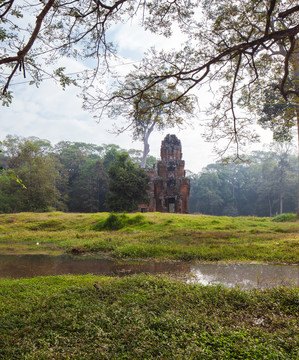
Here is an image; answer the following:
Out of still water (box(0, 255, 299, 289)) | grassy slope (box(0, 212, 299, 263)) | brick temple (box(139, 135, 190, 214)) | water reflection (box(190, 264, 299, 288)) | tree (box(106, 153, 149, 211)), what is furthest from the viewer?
brick temple (box(139, 135, 190, 214))

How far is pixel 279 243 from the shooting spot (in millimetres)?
9805

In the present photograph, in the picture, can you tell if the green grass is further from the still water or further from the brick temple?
the brick temple

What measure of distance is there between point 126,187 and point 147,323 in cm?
2544

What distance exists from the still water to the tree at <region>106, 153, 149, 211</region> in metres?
19.4

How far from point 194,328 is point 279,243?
774cm

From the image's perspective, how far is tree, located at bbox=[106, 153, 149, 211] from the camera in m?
28.7

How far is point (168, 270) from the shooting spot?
7.30 m

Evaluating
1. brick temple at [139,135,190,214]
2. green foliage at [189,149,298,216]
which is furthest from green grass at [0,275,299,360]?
green foliage at [189,149,298,216]

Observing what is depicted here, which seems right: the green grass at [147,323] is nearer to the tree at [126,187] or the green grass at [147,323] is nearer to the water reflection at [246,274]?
the water reflection at [246,274]

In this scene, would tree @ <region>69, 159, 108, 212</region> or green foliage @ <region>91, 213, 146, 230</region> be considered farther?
tree @ <region>69, 159, 108, 212</region>

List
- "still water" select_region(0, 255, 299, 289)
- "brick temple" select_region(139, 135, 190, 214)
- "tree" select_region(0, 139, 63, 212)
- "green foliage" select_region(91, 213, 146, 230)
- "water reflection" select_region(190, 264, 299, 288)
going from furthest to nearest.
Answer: "tree" select_region(0, 139, 63, 212) < "brick temple" select_region(139, 135, 190, 214) < "green foliage" select_region(91, 213, 146, 230) < "still water" select_region(0, 255, 299, 289) < "water reflection" select_region(190, 264, 299, 288)

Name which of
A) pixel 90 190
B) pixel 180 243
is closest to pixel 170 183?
pixel 90 190

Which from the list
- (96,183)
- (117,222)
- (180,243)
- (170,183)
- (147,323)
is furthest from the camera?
(96,183)

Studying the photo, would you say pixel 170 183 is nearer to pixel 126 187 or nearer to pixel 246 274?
pixel 126 187
